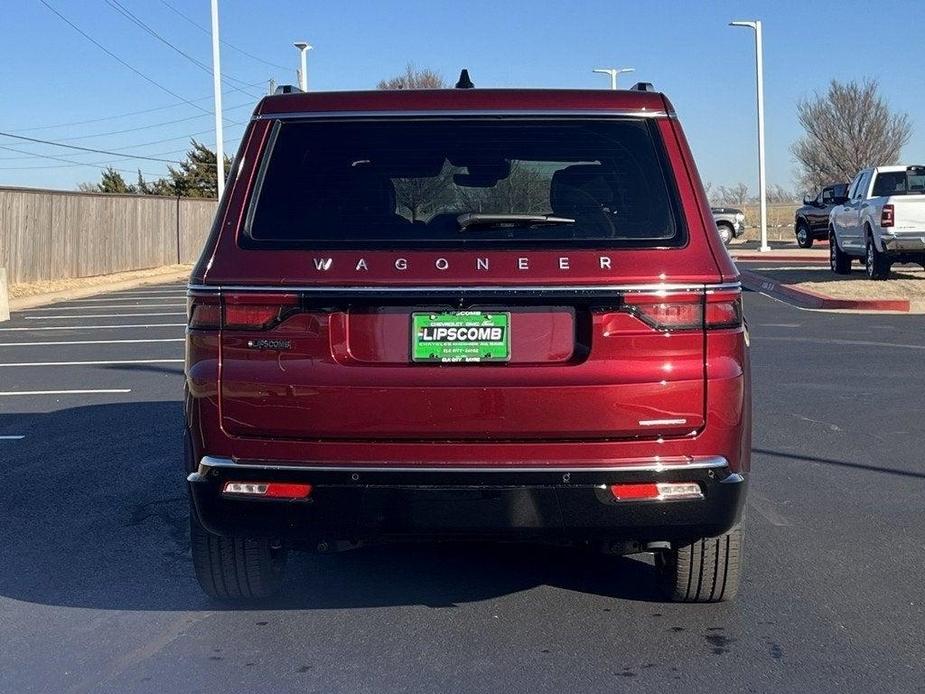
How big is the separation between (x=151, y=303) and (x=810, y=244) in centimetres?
2332

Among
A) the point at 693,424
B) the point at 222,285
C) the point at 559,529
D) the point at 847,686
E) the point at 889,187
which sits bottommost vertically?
the point at 847,686

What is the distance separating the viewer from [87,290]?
28.7 meters

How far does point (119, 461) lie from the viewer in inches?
316

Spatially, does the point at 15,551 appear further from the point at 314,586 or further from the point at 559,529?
the point at 559,529

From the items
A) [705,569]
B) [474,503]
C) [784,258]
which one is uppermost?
[784,258]

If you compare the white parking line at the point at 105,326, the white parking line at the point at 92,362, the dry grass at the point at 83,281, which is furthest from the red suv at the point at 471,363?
the dry grass at the point at 83,281

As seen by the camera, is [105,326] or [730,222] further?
[730,222]

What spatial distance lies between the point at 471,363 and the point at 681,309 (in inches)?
28.0

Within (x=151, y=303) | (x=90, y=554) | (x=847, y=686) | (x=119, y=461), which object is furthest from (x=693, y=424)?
(x=151, y=303)

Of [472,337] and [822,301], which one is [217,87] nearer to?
[822,301]

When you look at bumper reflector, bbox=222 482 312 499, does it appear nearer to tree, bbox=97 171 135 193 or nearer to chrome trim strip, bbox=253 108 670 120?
chrome trim strip, bbox=253 108 670 120

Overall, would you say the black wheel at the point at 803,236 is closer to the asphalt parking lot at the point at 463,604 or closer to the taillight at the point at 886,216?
the taillight at the point at 886,216

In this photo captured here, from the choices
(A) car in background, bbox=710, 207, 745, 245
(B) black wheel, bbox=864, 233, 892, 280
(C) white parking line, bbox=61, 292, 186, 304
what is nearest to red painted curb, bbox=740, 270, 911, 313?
(B) black wheel, bbox=864, 233, 892, 280

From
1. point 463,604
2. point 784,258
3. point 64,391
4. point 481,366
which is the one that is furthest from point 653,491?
point 784,258
